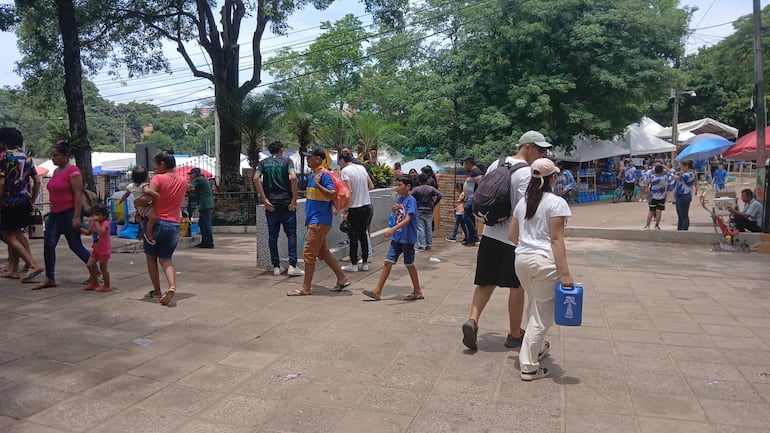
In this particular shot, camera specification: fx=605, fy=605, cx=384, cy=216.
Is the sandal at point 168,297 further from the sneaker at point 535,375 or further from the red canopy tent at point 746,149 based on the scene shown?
the red canopy tent at point 746,149

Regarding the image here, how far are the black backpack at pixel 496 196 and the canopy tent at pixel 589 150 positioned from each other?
2076cm

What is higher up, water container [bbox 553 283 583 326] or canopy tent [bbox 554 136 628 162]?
canopy tent [bbox 554 136 628 162]

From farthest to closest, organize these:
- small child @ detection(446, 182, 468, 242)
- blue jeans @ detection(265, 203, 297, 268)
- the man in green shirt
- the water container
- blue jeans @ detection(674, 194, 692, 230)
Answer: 1. blue jeans @ detection(674, 194, 692, 230)
2. small child @ detection(446, 182, 468, 242)
3. the man in green shirt
4. blue jeans @ detection(265, 203, 297, 268)
5. the water container

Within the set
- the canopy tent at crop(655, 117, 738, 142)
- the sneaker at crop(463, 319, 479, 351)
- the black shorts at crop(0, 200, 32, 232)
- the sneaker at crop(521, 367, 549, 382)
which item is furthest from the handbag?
the canopy tent at crop(655, 117, 738, 142)

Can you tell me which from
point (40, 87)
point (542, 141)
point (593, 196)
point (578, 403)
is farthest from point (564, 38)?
point (578, 403)

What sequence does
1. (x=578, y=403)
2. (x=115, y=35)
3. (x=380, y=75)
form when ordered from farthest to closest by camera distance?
(x=380, y=75) → (x=115, y=35) → (x=578, y=403)

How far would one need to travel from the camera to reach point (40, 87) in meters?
18.0

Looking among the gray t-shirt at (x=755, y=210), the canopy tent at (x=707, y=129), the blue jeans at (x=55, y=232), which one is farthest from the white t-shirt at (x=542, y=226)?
the canopy tent at (x=707, y=129)

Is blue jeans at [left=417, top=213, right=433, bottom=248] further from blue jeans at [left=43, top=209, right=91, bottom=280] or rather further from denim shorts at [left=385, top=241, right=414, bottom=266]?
blue jeans at [left=43, top=209, right=91, bottom=280]

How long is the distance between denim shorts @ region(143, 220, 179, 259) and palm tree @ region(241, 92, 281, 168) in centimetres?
1195

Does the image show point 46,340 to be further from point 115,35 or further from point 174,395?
point 115,35

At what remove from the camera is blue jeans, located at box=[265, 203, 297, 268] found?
772 centimetres

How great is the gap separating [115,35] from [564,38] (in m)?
15.3

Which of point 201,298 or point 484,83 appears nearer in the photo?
point 201,298
